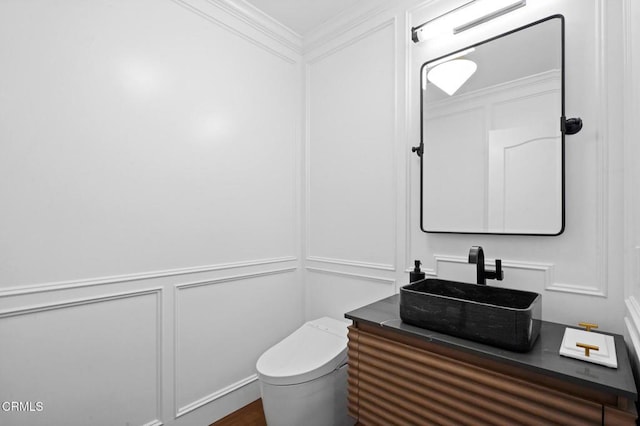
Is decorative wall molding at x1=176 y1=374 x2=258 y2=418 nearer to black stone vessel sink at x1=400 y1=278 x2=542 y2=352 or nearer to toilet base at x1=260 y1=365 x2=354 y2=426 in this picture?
toilet base at x1=260 y1=365 x2=354 y2=426

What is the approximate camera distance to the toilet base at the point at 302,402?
4.58 feet

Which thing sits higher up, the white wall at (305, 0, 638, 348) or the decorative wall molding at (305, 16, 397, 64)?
the decorative wall molding at (305, 16, 397, 64)

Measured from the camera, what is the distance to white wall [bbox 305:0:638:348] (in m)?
1.17

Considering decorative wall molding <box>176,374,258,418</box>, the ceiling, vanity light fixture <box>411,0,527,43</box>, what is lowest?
decorative wall molding <box>176,374,258,418</box>

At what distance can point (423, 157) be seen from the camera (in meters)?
1.66

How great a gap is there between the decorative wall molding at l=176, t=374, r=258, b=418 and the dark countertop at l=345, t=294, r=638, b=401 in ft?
3.54

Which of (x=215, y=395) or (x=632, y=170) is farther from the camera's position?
(x=215, y=395)

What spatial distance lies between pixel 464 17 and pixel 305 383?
6.29ft

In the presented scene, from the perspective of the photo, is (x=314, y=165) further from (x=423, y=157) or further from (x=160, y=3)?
(x=160, y=3)

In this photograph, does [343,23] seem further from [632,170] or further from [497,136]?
[632,170]

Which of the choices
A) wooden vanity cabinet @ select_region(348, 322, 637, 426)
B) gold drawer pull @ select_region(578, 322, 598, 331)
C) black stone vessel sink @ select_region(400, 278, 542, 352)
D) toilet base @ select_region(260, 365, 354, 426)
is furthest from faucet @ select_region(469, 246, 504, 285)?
toilet base @ select_region(260, 365, 354, 426)

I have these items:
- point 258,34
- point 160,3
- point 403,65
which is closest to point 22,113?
point 160,3

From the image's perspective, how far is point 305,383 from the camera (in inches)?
55.6

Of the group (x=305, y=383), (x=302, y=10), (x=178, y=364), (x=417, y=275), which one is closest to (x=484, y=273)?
(x=417, y=275)
